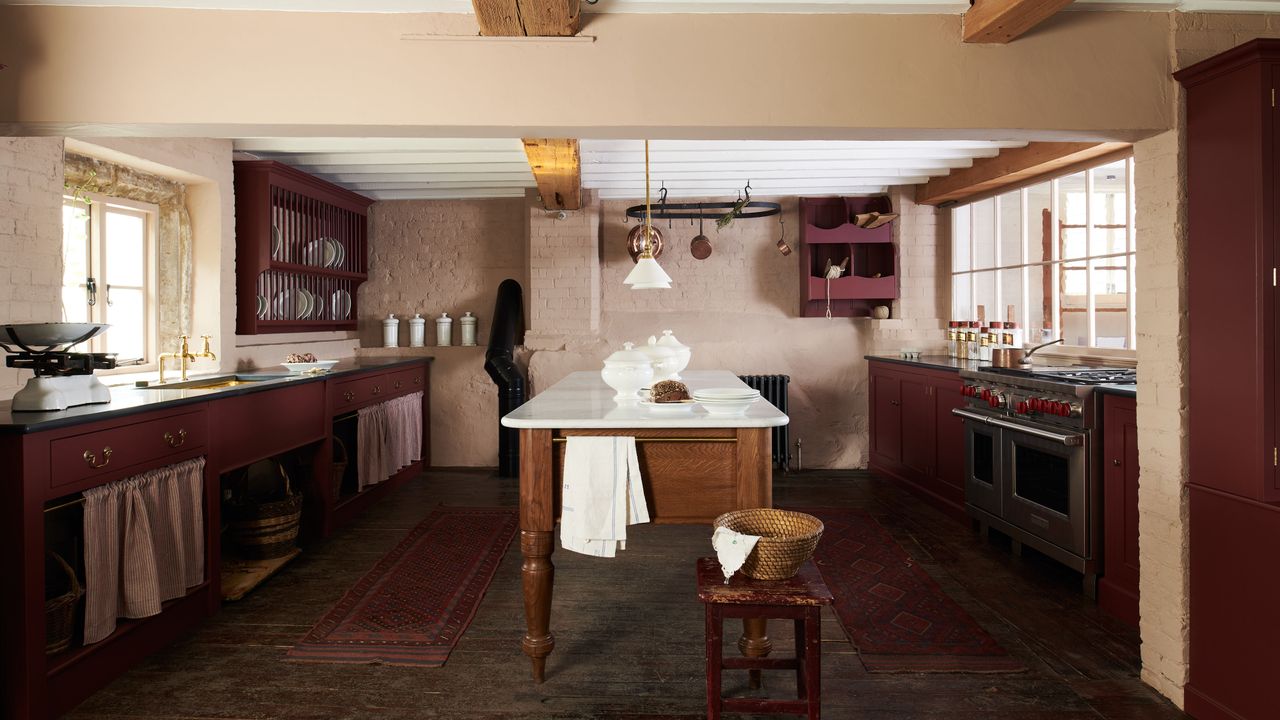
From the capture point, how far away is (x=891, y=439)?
6.27 m

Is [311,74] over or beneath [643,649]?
over

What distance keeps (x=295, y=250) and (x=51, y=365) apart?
3.04 meters

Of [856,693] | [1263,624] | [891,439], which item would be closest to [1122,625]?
[1263,624]

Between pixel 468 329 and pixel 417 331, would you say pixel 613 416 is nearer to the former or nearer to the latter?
pixel 468 329

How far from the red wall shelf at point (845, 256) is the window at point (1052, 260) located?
60cm

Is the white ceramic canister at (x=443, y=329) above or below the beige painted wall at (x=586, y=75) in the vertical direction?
below

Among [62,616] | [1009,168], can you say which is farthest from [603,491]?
[1009,168]

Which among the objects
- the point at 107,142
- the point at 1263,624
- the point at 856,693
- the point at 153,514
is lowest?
the point at 856,693

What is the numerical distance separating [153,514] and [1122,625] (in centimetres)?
427

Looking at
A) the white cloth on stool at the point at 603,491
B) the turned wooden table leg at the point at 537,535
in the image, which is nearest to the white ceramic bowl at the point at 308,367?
the turned wooden table leg at the point at 537,535

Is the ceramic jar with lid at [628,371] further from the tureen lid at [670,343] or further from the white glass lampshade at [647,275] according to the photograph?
the white glass lampshade at [647,275]

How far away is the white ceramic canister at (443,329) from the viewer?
22.8 feet

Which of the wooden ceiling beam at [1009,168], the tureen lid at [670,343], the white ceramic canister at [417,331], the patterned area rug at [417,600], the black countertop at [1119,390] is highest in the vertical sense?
the wooden ceiling beam at [1009,168]

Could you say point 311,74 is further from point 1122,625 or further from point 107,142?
point 1122,625
